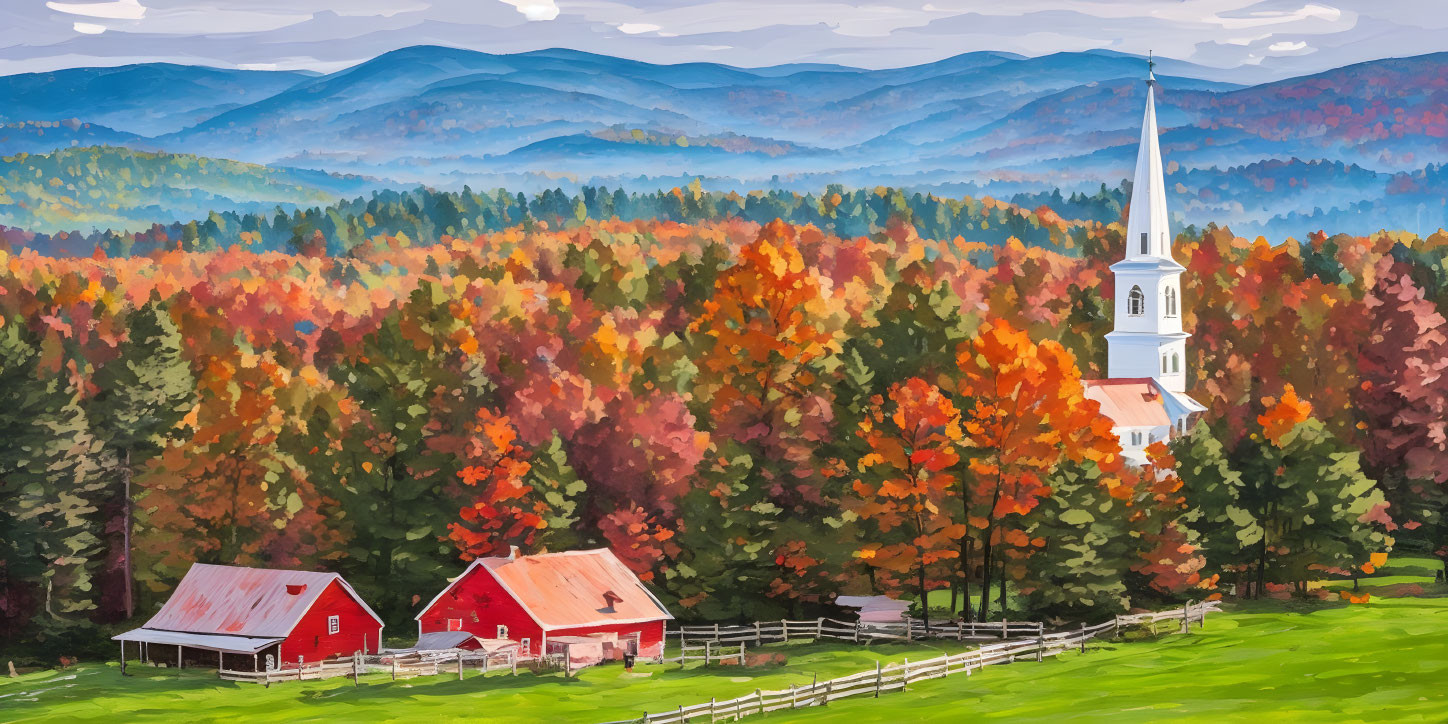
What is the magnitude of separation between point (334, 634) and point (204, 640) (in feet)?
12.3

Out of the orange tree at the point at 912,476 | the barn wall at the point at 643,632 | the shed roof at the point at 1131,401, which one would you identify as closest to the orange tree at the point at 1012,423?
the orange tree at the point at 912,476

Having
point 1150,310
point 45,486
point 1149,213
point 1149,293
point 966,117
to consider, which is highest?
point 966,117

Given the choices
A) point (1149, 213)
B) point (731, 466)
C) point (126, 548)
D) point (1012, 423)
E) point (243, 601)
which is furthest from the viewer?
point (1149, 213)

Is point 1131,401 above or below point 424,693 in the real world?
above

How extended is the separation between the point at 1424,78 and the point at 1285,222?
15.9 metres

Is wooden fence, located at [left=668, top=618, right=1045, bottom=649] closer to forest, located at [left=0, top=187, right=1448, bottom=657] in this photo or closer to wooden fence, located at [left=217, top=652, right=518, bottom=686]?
forest, located at [left=0, top=187, right=1448, bottom=657]

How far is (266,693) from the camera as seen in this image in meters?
45.1

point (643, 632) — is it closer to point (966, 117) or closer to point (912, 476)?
point (912, 476)

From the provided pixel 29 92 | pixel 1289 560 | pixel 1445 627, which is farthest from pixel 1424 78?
pixel 29 92

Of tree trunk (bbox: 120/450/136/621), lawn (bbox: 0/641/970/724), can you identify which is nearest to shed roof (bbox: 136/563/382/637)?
lawn (bbox: 0/641/970/724)

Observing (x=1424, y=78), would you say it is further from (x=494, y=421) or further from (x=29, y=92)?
(x=29, y=92)

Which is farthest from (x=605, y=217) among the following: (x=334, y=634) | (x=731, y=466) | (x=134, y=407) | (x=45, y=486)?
(x=334, y=634)

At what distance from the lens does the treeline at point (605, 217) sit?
160 m

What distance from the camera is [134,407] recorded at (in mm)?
59531
